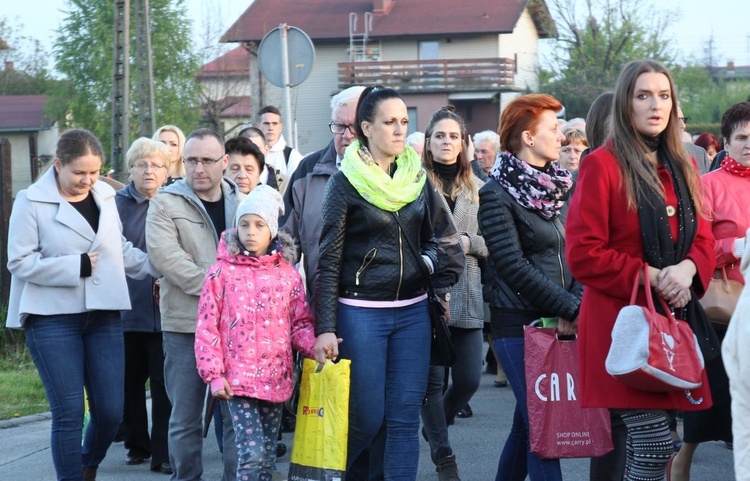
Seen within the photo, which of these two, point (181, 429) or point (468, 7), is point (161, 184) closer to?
point (181, 429)

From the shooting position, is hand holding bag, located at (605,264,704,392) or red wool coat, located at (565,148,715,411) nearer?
hand holding bag, located at (605,264,704,392)

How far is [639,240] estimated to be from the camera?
4.77 m

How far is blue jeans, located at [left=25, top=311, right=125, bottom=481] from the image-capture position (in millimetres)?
6285

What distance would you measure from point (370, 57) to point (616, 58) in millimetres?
17210

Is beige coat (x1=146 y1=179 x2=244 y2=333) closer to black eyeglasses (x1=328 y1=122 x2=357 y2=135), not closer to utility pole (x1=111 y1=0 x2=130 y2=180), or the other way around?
black eyeglasses (x1=328 y1=122 x2=357 y2=135)

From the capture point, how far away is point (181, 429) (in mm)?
6414

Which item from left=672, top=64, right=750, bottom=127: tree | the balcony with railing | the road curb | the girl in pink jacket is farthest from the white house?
the girl in pink jacket

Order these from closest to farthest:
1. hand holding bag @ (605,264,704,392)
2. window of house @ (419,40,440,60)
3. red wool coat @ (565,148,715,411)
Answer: hand holding bag @ (605,264,704,392)
red wool coat @ (565,148,715,411)
window of house @ (419,40,440,60)

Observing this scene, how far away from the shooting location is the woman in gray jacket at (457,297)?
22.7ft

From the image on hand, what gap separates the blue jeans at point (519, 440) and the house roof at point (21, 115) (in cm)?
5466

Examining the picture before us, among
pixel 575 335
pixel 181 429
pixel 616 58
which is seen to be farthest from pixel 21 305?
pixel 616 58

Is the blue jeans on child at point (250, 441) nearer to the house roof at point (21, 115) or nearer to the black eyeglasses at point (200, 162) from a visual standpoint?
the black eyeglasses at point (200, 162)

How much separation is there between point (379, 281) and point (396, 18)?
57984 mm

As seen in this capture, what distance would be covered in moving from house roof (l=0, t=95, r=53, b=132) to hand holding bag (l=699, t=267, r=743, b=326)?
54.7m
